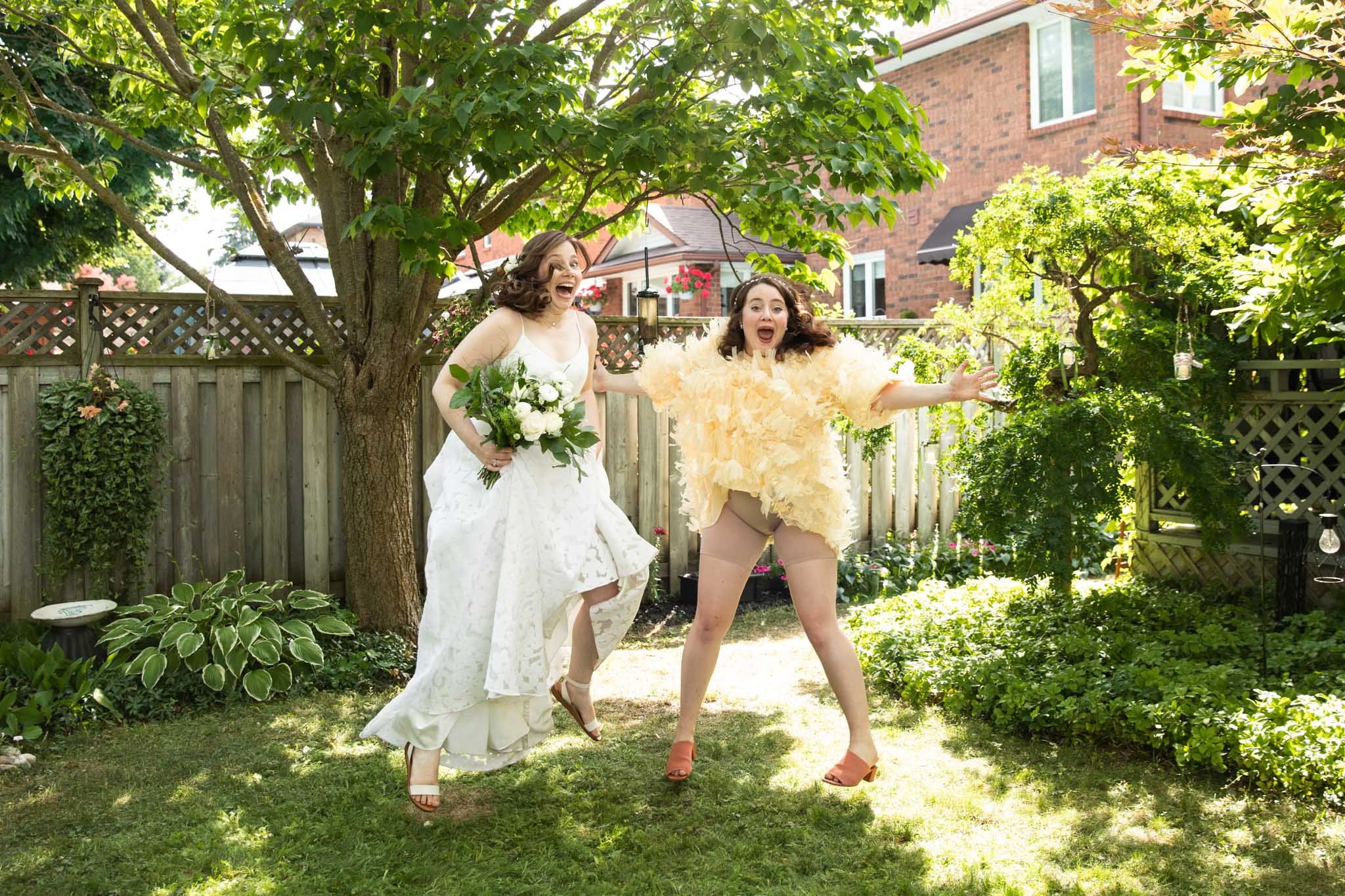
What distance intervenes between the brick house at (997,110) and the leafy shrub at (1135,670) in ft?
21.6

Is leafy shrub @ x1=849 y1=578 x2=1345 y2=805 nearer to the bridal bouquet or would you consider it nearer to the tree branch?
the bridal bouquet

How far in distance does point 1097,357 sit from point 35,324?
18.8ft

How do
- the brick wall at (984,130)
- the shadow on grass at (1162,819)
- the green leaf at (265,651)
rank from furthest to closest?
the brick wall at (984,130) < the green leaf at (265,651) < the shadow on grass at (1162,819)

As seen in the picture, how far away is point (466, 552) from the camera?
3.67 m

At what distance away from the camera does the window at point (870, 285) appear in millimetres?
15312

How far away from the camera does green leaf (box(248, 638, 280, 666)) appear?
17.0ft

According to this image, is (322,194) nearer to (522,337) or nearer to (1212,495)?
(522,337)

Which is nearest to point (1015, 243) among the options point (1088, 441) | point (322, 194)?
point (1088, 441)

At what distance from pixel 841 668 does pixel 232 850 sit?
6.79 feet

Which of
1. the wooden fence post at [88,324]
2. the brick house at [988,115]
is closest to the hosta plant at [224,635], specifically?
the wooden fence post at [88,324]

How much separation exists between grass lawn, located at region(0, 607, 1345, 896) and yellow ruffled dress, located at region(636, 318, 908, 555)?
962 mm

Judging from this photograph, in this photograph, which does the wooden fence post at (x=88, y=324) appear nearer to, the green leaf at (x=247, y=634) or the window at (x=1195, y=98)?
the green leaf at (x=247, y=634)

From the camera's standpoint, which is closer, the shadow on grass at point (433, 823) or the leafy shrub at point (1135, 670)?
the shadow on grass at point (433, 823)

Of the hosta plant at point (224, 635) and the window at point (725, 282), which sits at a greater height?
the window at point (725, 282)
